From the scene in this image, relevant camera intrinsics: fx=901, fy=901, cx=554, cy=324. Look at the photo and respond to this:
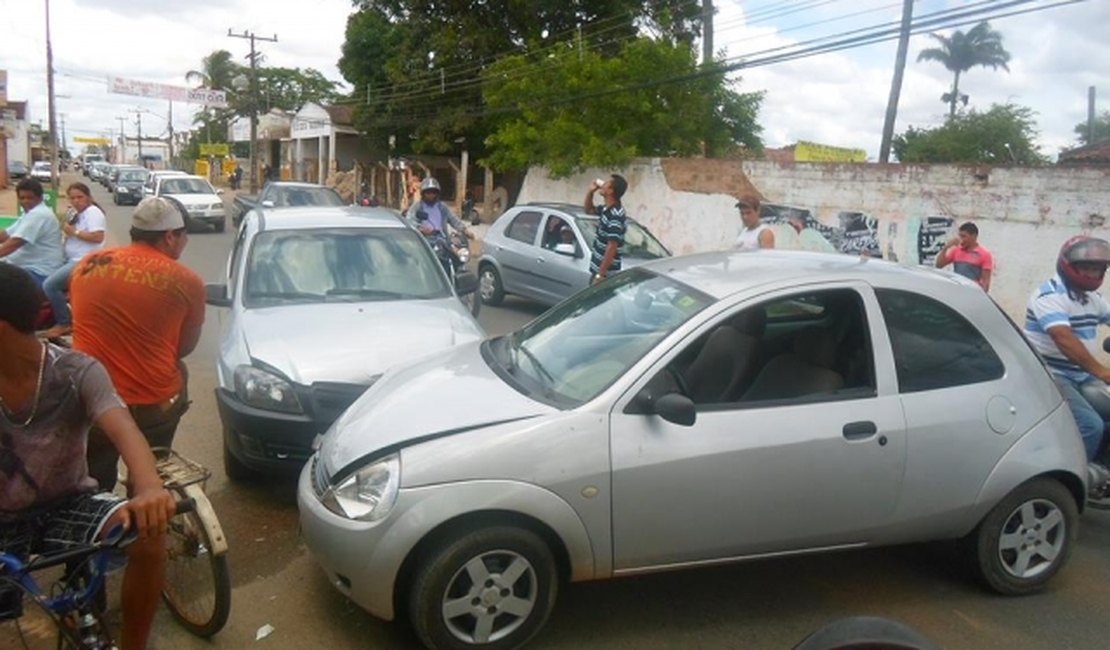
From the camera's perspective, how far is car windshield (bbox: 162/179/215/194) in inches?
1004

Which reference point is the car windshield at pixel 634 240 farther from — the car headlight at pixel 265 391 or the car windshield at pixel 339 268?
the car headlight at pixel 265 391

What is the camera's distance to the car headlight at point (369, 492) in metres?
3.29

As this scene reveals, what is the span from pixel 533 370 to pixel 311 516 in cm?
113

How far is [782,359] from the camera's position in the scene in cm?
410

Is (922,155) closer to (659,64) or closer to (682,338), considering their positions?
(659,64)

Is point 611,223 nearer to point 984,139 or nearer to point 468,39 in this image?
point 468,39

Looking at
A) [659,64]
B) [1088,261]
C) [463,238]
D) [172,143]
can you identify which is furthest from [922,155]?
[172,143]

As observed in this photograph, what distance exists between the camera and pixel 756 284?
154 inches

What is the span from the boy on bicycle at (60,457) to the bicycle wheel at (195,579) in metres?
0.39

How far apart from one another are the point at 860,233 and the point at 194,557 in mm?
12793

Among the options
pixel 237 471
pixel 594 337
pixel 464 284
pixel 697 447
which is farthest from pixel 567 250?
pixel 697 447

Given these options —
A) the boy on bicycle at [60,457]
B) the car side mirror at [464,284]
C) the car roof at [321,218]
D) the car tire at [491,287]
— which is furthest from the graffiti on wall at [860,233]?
the boy on bicycle at [60,457]

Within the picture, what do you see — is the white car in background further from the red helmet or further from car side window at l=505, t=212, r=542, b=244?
the red helmet

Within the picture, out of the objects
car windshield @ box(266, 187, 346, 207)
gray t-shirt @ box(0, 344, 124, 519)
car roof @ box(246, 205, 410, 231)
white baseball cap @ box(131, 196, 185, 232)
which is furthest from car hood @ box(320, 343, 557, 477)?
car windshield @ box(266, 187, 346, 207)
